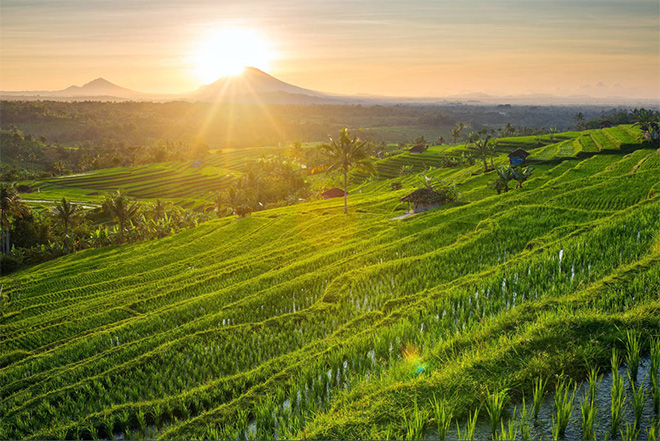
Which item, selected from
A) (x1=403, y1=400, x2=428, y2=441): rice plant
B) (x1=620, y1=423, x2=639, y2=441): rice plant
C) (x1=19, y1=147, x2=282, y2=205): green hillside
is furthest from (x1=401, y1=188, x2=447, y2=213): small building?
(x1=19, y1=147, x2=282, y2=205): green hillside

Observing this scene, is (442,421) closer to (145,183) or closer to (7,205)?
(7,205)

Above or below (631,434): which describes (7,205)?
below

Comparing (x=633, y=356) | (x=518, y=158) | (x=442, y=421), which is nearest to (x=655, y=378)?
(x=633, y=356)

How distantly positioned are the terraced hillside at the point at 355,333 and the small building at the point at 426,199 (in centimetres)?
1343

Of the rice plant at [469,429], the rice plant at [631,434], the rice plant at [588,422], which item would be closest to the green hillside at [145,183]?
the rice plant at [469,429]

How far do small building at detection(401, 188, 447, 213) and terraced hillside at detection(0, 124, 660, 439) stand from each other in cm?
1343

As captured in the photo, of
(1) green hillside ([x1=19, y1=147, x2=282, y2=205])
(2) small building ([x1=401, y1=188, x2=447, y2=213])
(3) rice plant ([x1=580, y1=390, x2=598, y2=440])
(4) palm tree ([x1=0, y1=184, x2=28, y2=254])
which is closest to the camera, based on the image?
(3) rice plant ([x1=580, y1=390, x2=598, y2=440])

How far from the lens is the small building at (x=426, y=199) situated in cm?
4112

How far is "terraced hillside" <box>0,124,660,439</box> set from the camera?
7453mm

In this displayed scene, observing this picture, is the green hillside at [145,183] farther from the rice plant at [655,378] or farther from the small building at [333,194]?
the rice plant at [655,378]

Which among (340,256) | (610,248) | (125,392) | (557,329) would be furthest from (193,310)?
(610,248)

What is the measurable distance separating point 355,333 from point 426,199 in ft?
102

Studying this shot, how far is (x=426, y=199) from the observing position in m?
41.1

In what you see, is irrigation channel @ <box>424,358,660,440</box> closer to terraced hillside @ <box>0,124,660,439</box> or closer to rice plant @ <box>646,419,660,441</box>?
rice plant @ <box>646,419,660,441</box>
